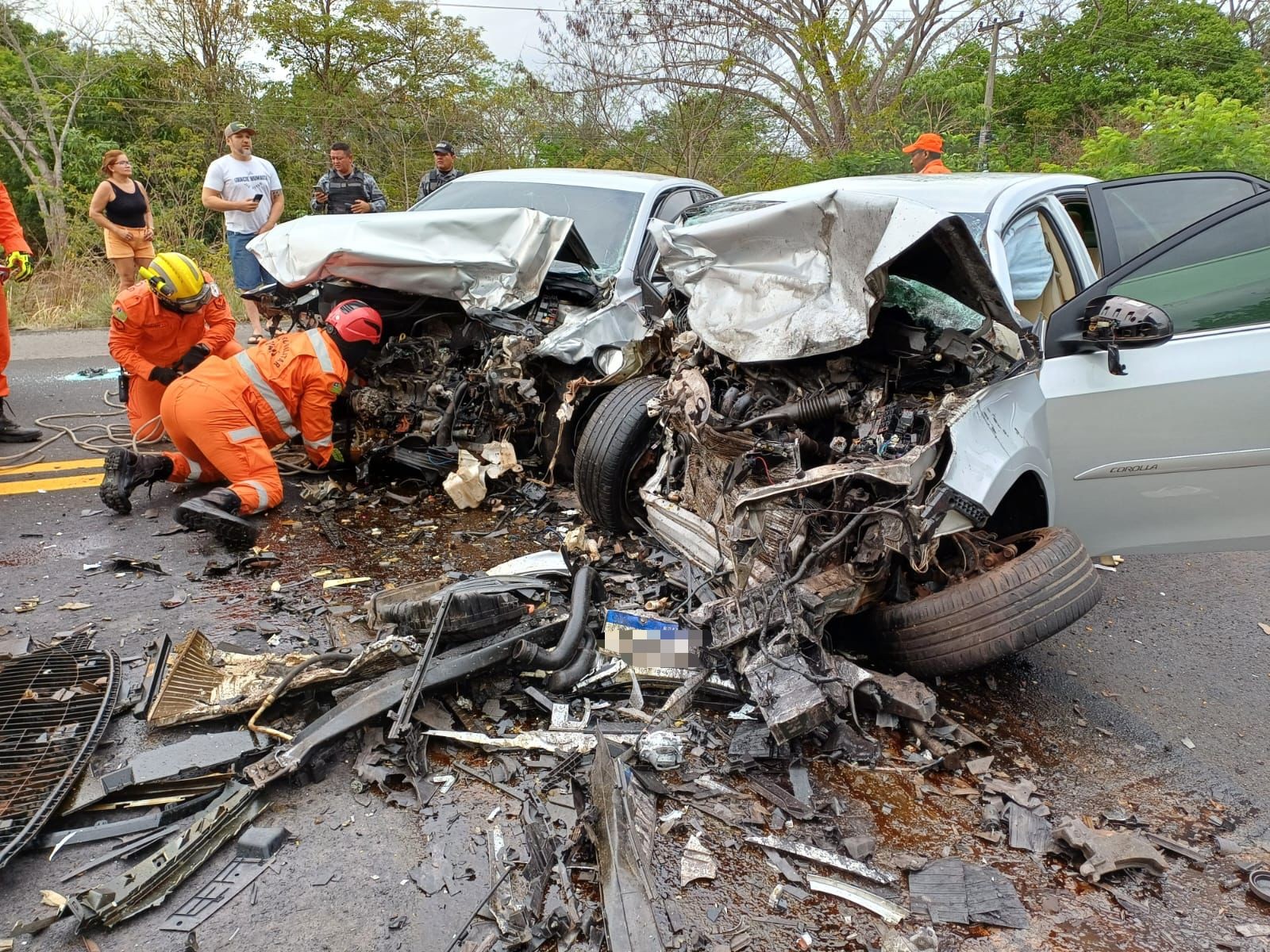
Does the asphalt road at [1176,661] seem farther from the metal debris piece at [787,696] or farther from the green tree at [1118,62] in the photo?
the green tree at [1118,62]

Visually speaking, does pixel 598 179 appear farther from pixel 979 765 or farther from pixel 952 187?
pixel 979 765

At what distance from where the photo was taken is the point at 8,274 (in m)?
5.46

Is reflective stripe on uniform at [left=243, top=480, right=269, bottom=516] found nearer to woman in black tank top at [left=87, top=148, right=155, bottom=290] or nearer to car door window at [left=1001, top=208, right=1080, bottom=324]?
car door window at [left=1001, top=208, right=1080, bottom=324]

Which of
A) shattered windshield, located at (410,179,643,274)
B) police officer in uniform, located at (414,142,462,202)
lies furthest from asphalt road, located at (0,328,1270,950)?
police officer in uniform, located at (414,142,462,202)

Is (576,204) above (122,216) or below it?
below

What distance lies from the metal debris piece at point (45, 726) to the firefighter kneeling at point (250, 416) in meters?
1.13

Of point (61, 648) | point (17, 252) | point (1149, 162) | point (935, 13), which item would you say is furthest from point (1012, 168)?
point (61, 648)

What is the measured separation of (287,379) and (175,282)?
92cm

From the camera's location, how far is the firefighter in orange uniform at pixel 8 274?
211 inches

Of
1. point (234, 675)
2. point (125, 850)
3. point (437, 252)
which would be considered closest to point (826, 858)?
point (125, 850)

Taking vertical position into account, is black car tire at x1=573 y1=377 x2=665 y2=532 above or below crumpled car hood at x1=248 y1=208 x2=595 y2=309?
below

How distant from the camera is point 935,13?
18484 mm

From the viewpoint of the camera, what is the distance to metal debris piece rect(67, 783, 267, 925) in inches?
75.7

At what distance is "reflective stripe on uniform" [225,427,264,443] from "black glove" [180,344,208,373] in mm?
970
